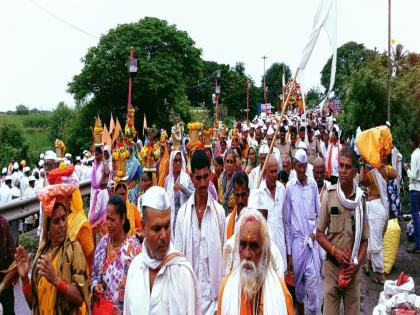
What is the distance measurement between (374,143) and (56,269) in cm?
373

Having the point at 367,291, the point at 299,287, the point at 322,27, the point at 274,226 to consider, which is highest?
the point at 322,27

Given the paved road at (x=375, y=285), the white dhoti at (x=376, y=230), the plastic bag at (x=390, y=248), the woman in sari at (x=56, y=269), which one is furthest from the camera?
the plastic bag at (x=390, y=248)

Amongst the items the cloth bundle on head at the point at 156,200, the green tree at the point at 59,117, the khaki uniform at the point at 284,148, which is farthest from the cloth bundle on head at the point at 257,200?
the green tree at the point at 59,117

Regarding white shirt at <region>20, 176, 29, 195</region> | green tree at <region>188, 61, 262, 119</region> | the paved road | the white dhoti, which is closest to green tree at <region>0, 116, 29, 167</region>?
green tree at <region>188, 61, 262, 119</region>

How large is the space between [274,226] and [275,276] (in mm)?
3121

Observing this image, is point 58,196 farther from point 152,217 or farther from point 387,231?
point 387,231

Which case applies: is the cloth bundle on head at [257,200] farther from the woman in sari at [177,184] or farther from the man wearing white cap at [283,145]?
the man wearing white cap at [283,145]

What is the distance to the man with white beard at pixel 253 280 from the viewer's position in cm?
308

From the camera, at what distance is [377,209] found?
786 centimetres

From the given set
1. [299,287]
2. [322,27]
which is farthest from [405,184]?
[322,27]

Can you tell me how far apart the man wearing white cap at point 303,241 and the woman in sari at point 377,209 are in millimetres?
1605

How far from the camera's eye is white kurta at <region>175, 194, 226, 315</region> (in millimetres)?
4586

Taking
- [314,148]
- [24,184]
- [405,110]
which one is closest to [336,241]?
[314,148]

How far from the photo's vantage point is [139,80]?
3947cm
